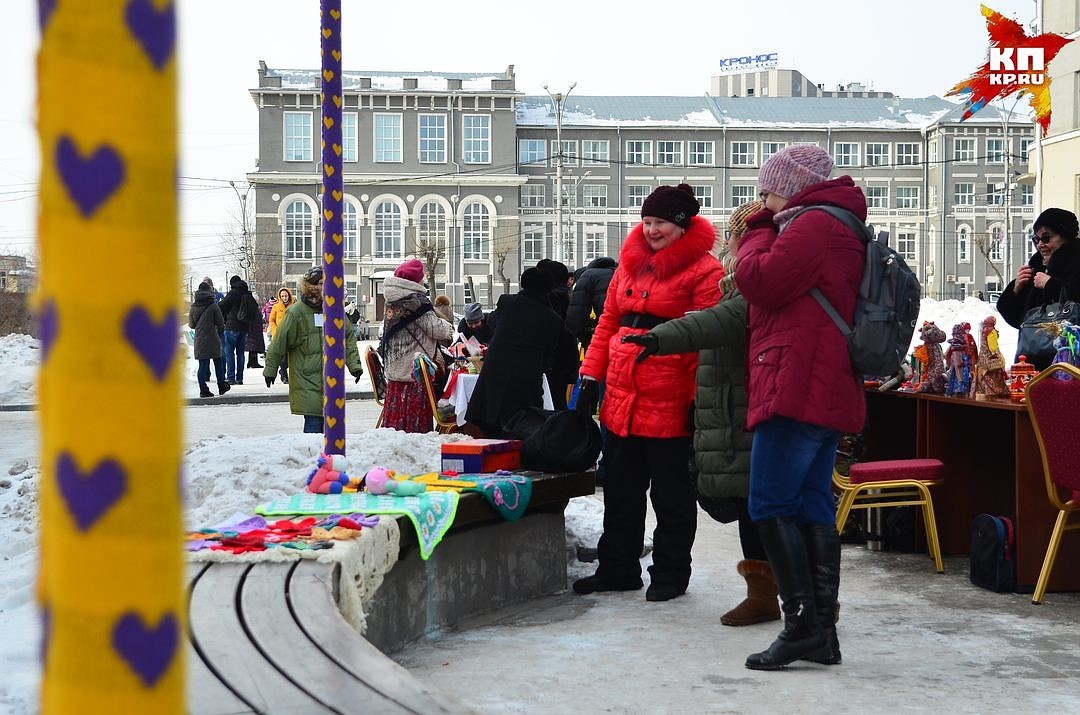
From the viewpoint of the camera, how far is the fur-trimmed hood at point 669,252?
606 cm

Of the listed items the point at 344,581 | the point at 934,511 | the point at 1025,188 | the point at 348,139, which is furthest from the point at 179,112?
the point at 1025,188

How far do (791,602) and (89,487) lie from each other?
13.5 ft

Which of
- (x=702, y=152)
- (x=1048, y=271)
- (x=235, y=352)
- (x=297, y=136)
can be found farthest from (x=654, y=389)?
(x=702, y=152)

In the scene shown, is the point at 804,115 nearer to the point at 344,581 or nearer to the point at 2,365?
the point at 2,365

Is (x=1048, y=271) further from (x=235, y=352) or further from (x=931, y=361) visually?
(x=235, y=352)

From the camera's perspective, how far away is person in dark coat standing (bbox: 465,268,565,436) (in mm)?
7727

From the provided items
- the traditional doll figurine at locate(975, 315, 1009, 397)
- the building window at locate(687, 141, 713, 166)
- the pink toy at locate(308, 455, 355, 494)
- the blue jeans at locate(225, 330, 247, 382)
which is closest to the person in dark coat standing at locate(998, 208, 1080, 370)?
the traditional doll figurine at locate(975, 315, 1009, 397)

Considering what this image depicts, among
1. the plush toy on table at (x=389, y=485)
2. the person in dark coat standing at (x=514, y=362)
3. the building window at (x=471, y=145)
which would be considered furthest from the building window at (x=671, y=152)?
the plush toy on table at (x=389, y=485)

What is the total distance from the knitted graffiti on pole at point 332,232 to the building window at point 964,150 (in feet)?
269

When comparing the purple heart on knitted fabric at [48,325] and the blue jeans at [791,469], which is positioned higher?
the purple heart on knitted fabric at [48,325]

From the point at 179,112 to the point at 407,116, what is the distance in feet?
265

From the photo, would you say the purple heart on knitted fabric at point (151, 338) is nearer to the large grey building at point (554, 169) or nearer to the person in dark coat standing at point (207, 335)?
the person in dark coat standing at point (207, 335)

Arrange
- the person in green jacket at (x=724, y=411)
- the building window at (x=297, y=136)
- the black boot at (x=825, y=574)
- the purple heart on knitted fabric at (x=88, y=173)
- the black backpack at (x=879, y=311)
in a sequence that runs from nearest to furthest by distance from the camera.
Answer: the purple heart on knitted fabric at (x=88, y=173), the black backpack at (x=879, y=311), the black boot at (x=825, y=574), the person in green jacket at (x=724, y=411), the building window at (x=297, y=136)

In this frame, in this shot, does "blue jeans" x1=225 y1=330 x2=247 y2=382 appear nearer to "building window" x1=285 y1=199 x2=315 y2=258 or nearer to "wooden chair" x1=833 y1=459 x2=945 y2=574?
"wooden chair" x1=833 y1=459 x2=945 y2=574
